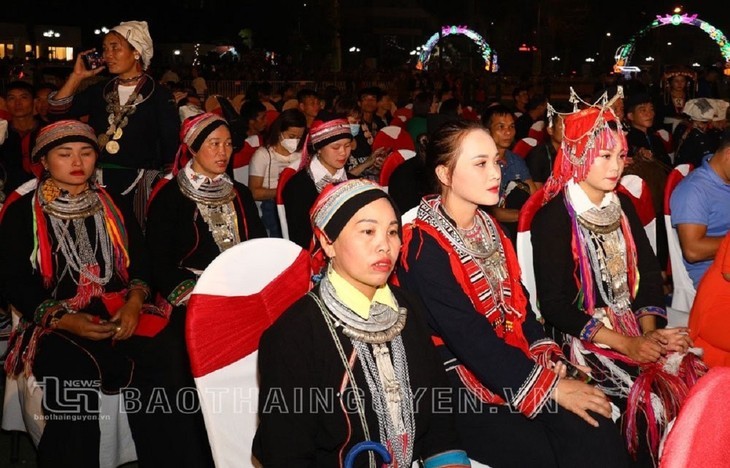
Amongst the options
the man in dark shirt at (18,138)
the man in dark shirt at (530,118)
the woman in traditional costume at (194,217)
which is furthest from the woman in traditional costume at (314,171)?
the man in dark shirt at (530,118)

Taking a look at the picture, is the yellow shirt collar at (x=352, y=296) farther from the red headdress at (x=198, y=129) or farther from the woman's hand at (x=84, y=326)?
the red headdress at (x=198, y=129)

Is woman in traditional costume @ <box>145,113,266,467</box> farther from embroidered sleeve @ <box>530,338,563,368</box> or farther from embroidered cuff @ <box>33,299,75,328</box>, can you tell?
embroidered sleeve @ <box>530,338,563,368</box>

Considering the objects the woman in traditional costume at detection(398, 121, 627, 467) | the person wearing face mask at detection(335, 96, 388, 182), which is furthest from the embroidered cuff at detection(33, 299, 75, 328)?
the person wearing face mask at detection(335, 96, 388, 182)

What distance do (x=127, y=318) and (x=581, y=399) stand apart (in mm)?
2137

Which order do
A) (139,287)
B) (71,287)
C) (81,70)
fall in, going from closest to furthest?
1. (71,287)
2. (139,287)
3. (81,70)

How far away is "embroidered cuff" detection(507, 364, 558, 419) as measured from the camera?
288 cm

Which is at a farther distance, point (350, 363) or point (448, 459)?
point (448, 459)

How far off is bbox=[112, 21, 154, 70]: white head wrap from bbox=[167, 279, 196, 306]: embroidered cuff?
182 cm

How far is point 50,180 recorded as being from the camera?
4035 millimetres

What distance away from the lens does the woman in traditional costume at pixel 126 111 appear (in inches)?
204

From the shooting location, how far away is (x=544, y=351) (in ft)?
10.6

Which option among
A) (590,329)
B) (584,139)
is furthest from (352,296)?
(584,139)

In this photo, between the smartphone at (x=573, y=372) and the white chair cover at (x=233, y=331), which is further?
the smartphone at (x=573, y=372)

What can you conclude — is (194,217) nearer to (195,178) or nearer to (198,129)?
(195,178)
